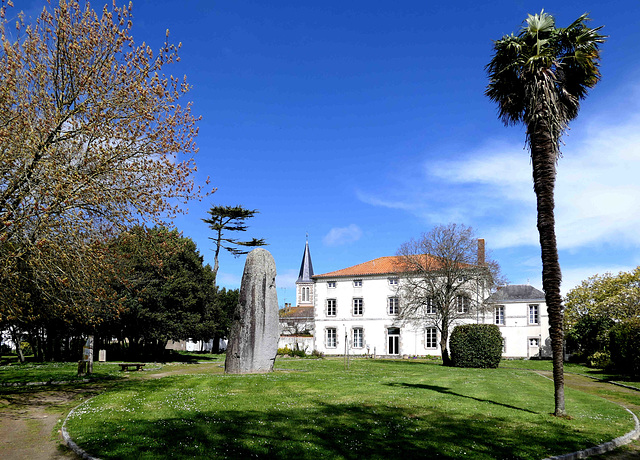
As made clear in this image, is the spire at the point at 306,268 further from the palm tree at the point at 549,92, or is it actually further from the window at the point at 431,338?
the palm tree at the point at 549,92

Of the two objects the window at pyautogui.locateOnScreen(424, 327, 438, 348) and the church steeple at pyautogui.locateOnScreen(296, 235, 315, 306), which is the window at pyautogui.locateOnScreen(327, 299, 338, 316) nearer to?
the window at pyautogui.locateOnScreen(424, 327, 438, 348)

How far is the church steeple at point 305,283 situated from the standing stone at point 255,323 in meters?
84.8

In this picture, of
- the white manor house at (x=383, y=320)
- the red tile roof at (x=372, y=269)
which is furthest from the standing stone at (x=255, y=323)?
the red tile roof at (x=372, y=269)

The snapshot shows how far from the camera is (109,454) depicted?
27.3ft

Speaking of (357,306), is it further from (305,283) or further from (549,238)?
(305,283)

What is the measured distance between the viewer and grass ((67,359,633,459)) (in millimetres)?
8781

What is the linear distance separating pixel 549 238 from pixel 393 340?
4130 centimetres

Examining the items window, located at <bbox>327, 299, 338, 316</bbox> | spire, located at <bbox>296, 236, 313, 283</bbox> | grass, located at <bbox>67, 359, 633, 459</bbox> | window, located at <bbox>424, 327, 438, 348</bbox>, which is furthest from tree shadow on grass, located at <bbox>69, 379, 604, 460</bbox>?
spire, located at <bbox>296, 236, 313, 283</bbox>

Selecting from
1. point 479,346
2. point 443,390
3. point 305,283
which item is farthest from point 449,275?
point 305,283

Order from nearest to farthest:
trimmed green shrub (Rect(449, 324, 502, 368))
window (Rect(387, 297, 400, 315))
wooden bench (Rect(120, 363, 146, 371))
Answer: wooden bench (Rect(120, 363, 146, 371)), trimmed green shrub (Rect(449, 324, 502, 368)), window (Rect(387, 297, 400, 315))

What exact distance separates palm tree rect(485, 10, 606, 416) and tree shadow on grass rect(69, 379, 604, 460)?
339 centimetres

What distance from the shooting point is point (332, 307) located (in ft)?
184

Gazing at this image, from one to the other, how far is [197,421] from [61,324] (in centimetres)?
2563

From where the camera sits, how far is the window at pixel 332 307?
183ft
